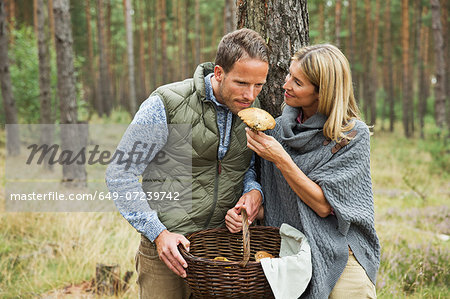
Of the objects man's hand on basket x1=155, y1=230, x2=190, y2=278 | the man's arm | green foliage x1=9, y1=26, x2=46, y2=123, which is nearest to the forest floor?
the man's arm

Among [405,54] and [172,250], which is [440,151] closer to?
[405,54]

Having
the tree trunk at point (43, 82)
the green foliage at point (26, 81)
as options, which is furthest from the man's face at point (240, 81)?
the green foliage at point (26, 81)

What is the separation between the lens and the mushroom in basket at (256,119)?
227cm

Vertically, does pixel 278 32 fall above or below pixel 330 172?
above

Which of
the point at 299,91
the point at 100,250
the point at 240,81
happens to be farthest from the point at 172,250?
the point at 100,250

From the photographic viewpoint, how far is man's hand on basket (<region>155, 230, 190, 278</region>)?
230 cm

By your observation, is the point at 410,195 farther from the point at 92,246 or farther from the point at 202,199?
the point at 202,199

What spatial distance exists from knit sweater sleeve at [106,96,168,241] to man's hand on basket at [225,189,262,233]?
0.43 metres

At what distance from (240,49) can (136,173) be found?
0.97 metres

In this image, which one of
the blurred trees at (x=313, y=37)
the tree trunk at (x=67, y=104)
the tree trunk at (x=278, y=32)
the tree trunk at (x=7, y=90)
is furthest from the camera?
the blurred trees at (x=313, y=37)

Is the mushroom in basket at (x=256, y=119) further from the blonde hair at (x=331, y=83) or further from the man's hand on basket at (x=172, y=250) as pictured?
the man's hand on basket at (x=172, y=250)

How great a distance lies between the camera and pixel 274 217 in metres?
2.79

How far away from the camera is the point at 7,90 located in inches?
405

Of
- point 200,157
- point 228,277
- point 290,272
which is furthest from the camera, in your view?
point 200,157
